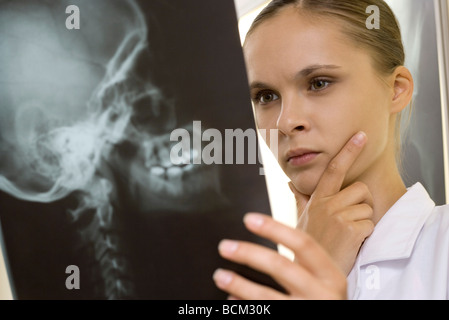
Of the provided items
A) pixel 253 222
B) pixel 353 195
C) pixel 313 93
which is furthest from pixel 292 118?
pixel 253 222

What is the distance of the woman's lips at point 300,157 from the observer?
25.0 inches

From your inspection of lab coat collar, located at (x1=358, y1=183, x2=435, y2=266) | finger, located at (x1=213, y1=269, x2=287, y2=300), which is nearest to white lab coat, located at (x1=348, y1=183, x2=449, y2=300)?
lab coat collar, located at (x1=358, y1=183, x2=435, y2=266)

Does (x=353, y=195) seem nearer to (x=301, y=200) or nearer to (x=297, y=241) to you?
(x=301, y=200)

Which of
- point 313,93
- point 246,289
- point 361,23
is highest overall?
point 361,23

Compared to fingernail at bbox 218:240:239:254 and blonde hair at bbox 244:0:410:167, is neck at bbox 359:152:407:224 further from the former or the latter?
fingernail at bbox 218:240:239:254

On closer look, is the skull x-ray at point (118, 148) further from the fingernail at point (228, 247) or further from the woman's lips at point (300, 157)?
the woman's lips at point (300, 157)

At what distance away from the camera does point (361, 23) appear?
0.70 m

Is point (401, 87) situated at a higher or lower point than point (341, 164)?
higher

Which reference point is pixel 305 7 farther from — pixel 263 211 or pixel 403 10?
pixel 403 10

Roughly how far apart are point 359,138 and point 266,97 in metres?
0.15

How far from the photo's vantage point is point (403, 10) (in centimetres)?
112

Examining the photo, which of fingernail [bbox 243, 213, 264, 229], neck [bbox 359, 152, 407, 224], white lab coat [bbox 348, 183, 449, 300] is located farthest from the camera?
neck [bbox 359, 152, 407, 224]

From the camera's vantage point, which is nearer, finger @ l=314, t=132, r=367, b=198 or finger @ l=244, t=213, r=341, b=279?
finger @ l=244, t=213, r=341, b=279

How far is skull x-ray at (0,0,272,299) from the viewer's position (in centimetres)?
47
